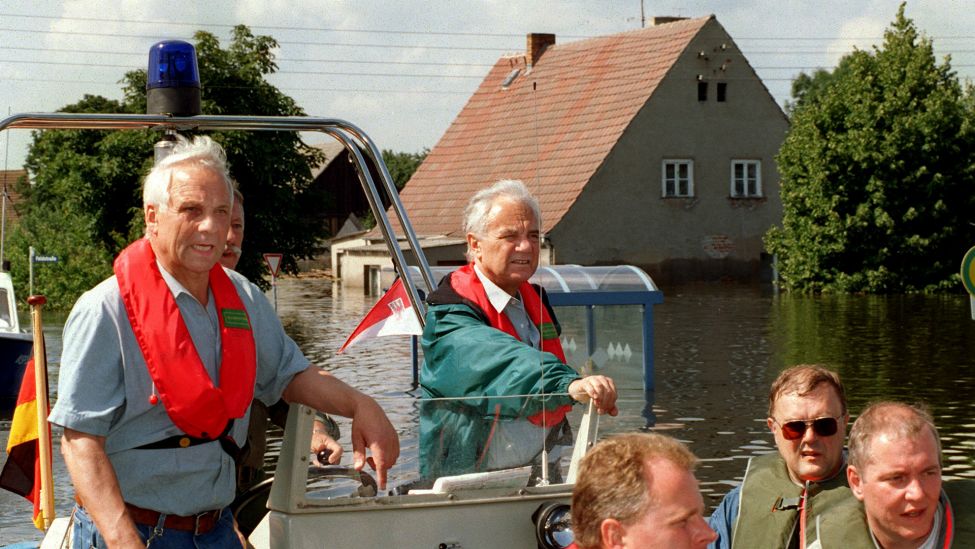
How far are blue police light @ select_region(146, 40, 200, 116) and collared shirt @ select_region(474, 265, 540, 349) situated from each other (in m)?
1.01

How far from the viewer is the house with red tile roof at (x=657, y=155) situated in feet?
152

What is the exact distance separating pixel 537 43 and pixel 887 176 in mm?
15867

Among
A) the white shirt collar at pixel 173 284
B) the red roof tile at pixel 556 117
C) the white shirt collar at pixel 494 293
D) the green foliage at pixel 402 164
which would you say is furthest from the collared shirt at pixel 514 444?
the green foliage at pixel 402 164

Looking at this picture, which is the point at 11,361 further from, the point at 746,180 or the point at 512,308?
the point at 746,180

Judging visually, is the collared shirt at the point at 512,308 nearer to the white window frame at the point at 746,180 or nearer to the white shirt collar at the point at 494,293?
the white shirt collar at the point at 494,293

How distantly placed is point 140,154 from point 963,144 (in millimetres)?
22374

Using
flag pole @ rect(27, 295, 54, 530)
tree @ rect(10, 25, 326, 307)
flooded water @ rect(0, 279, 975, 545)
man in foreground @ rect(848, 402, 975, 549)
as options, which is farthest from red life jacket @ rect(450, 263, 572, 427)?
tree @ rect(10, 25, 326, 307)

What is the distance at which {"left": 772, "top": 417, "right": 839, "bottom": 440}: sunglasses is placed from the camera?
3838mm

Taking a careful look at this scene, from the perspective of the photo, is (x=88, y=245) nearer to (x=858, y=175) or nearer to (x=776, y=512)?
(x=858, y=175)

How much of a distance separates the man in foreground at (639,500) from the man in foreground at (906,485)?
96 centimetres

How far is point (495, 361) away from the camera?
401 cm

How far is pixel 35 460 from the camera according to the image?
12.9ft

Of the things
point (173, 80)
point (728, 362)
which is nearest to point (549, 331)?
point (173, 80)

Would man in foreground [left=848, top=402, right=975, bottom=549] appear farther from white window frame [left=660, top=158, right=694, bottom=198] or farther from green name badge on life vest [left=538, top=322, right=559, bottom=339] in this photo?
white window frame [left=660, top=158, right=694, bottom=198]
